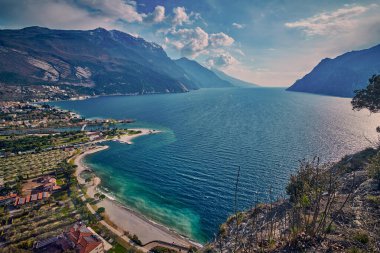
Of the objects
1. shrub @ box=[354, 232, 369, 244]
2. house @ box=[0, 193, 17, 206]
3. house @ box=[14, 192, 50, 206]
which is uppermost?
shrub @ box=[354, 232, 369, 244]

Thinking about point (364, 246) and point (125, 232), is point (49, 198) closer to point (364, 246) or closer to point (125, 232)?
point (125, 232)

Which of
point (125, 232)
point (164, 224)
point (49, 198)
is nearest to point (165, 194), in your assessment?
point (164, 224)

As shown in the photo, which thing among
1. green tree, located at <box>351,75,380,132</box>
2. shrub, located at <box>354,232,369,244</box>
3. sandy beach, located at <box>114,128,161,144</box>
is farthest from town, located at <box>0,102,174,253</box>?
green tree, located at <box>351,75,380,132</box>

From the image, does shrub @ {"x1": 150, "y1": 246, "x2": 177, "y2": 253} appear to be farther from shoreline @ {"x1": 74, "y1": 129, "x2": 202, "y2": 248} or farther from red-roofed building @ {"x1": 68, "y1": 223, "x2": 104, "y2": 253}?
red-roofed building @ {"x1": 68, "y1": 223, "x2": 104, "y2": 253}

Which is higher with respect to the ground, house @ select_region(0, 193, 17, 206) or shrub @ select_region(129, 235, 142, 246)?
shrub @ select_region(129, 235, 142, 246)

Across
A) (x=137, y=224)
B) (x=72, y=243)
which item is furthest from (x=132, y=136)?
(x=72, y=243)

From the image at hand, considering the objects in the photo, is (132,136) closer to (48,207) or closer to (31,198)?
(31,198)

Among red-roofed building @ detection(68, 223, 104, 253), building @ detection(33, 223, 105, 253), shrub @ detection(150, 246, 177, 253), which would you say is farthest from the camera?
shrub @ detection(150, 246, 177, 253)
